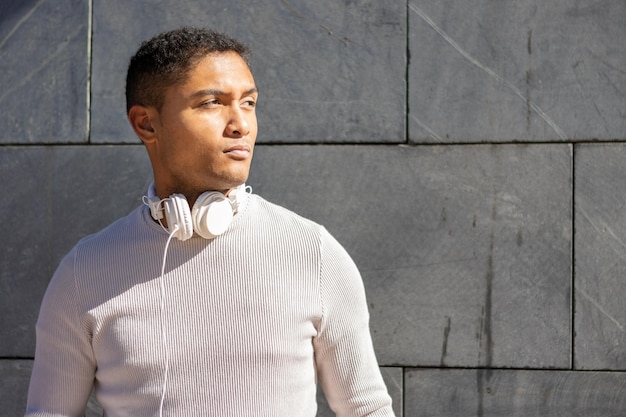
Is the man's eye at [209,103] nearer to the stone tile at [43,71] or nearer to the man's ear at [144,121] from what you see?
the man's ear at [144,121]

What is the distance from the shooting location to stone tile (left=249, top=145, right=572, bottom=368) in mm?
4434

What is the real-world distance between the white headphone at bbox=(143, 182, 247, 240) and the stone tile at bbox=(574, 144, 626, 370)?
7.35 ft

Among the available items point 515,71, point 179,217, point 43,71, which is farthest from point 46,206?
point 515,71

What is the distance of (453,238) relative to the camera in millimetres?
4477

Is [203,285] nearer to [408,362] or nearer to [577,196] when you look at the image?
[408,362]

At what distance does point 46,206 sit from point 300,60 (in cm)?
145

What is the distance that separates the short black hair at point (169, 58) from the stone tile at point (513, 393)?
7.31 feet

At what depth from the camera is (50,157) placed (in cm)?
468

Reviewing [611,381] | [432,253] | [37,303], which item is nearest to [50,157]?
[37,303]

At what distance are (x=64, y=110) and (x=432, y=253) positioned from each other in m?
1.94

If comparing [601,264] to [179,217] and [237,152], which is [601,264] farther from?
[179,217]

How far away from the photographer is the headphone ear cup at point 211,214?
8.79ft

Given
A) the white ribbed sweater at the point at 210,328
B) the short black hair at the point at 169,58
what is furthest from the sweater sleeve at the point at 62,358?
the short black hair at the point at 169,58

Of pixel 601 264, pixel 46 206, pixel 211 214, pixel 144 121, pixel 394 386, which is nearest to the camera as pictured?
pixel 211 214
